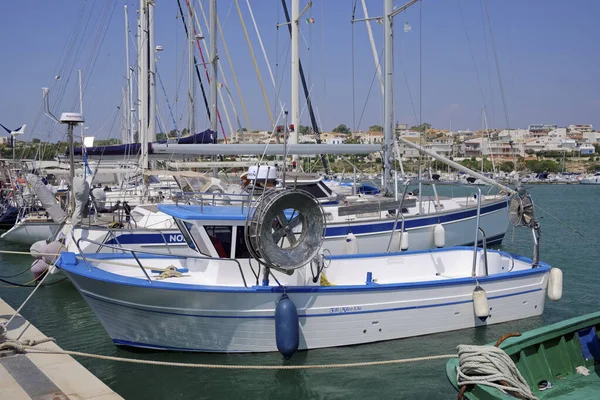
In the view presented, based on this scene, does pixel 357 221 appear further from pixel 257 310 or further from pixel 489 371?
pixel 489 371

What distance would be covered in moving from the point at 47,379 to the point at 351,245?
982 cm

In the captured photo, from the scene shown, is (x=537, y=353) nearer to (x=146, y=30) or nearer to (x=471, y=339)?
(x=471, y=339)

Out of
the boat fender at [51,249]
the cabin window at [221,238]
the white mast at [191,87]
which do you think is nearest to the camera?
the cabin window at [221,238]

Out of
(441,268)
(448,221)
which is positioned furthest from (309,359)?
(448,221)

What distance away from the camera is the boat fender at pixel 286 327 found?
31.7 ft

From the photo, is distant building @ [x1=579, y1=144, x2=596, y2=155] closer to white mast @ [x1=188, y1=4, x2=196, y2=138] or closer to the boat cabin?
white mast @ [x1=188, y1=4, x2=196, y2=138]

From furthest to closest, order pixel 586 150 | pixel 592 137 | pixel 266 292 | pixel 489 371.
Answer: pixel 592 137 → pixel 586 150 → pixel 266 292 → pixel 489 371

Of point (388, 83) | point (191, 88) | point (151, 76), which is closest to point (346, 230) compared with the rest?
point (388, 83)

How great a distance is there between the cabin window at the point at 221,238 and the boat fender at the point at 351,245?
5.93 meters

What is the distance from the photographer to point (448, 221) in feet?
61.4

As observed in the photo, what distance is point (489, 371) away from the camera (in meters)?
5.62

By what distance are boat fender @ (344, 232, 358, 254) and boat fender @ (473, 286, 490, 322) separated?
4.96 metres

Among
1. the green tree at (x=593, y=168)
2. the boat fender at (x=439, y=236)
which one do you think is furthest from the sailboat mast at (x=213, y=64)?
the green tree at (x=593, y=168)

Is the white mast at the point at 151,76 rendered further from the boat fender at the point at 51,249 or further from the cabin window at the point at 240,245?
the cabin window at the point at 240,245
